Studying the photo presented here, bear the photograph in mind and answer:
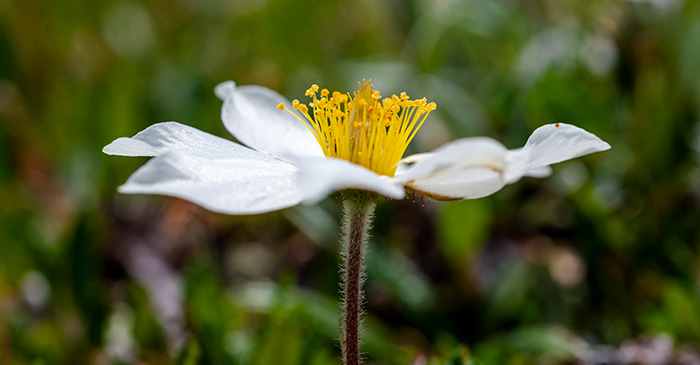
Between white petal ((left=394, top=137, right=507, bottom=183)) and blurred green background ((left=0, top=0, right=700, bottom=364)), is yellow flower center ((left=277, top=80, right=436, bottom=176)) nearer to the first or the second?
white petal ((left=394, top=137, right=507, bottom=183))

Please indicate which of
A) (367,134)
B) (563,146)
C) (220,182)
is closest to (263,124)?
(367,134)

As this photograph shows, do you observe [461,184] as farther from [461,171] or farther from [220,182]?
[220,182]

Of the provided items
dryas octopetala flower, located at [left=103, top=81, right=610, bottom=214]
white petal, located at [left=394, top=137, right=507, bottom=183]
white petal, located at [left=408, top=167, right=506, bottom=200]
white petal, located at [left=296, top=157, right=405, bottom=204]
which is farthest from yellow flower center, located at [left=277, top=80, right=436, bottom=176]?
white petal, located at [left=296, top=157, right=405, bottom=204]

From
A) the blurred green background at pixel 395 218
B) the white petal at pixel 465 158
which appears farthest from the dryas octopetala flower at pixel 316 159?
the blurred green background at pixel 395 218

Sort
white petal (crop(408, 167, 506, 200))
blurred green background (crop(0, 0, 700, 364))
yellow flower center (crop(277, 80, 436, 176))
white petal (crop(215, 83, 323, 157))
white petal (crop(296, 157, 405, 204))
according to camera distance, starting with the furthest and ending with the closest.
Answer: blurred green background (crop(0, 0, 700, 364)) < white petal (crop(215, 83, 323, 157)) < yellow flower center (crop(277, 80, 436, 176)) < white petal (crop(408, 167, 506, 200)) < white petal (crop(296, 157, 405, 204))

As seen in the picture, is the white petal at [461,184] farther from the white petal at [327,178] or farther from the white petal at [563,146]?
the white petal at [327,178]

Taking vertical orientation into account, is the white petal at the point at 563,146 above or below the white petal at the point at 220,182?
above

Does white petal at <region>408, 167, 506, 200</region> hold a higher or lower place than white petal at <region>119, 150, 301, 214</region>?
higher
